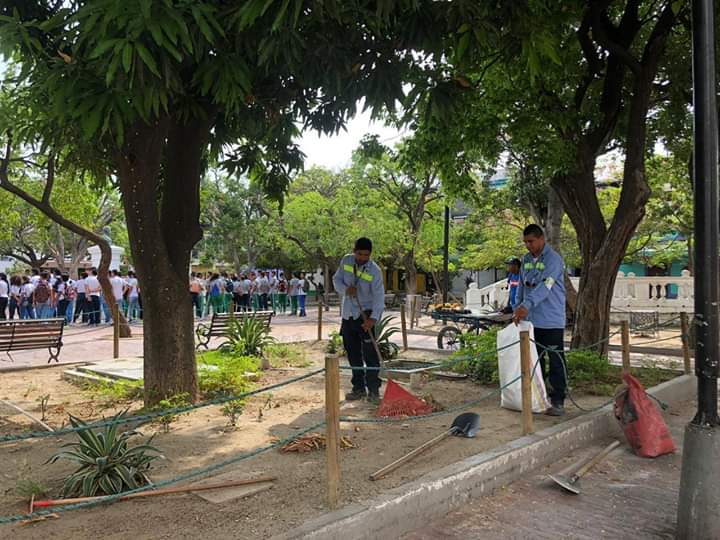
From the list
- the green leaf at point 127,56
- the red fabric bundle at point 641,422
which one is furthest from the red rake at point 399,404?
the green leaf at point 127,56

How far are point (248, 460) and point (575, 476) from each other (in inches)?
97.0

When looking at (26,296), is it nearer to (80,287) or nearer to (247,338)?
(80,287)

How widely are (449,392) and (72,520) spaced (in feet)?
15.9

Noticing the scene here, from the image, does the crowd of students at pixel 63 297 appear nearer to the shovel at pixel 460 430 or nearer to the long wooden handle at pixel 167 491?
the shovel at pixel 460 430

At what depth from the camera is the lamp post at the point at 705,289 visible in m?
3.57

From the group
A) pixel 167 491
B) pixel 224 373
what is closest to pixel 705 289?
pixel 167 491

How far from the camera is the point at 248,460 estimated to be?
15.2 feet

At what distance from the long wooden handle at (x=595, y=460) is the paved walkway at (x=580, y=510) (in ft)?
0.17

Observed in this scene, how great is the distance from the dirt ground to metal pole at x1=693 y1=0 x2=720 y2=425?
1836 millimetres

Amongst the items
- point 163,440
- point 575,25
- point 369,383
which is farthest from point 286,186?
point 575,25

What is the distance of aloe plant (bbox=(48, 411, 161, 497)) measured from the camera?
151 inches

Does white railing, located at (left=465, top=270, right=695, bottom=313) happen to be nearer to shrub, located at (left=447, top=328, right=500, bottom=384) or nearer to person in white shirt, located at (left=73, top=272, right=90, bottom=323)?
shrub, located at (left=447, top=328, right=500, bottom=384)

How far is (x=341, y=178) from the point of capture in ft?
112

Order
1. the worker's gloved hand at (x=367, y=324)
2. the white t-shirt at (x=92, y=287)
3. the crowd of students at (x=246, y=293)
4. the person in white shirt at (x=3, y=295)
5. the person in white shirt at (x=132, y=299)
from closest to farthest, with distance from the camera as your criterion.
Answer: the worker's gloved hand at (x=367, y=324) < the person in white shirt at (x=3, y=295) < the white t-shirt at (x=92, y=287) < the person in white shirt at (x=132, y=299) < the crowd of students at (x=246, y=293)
